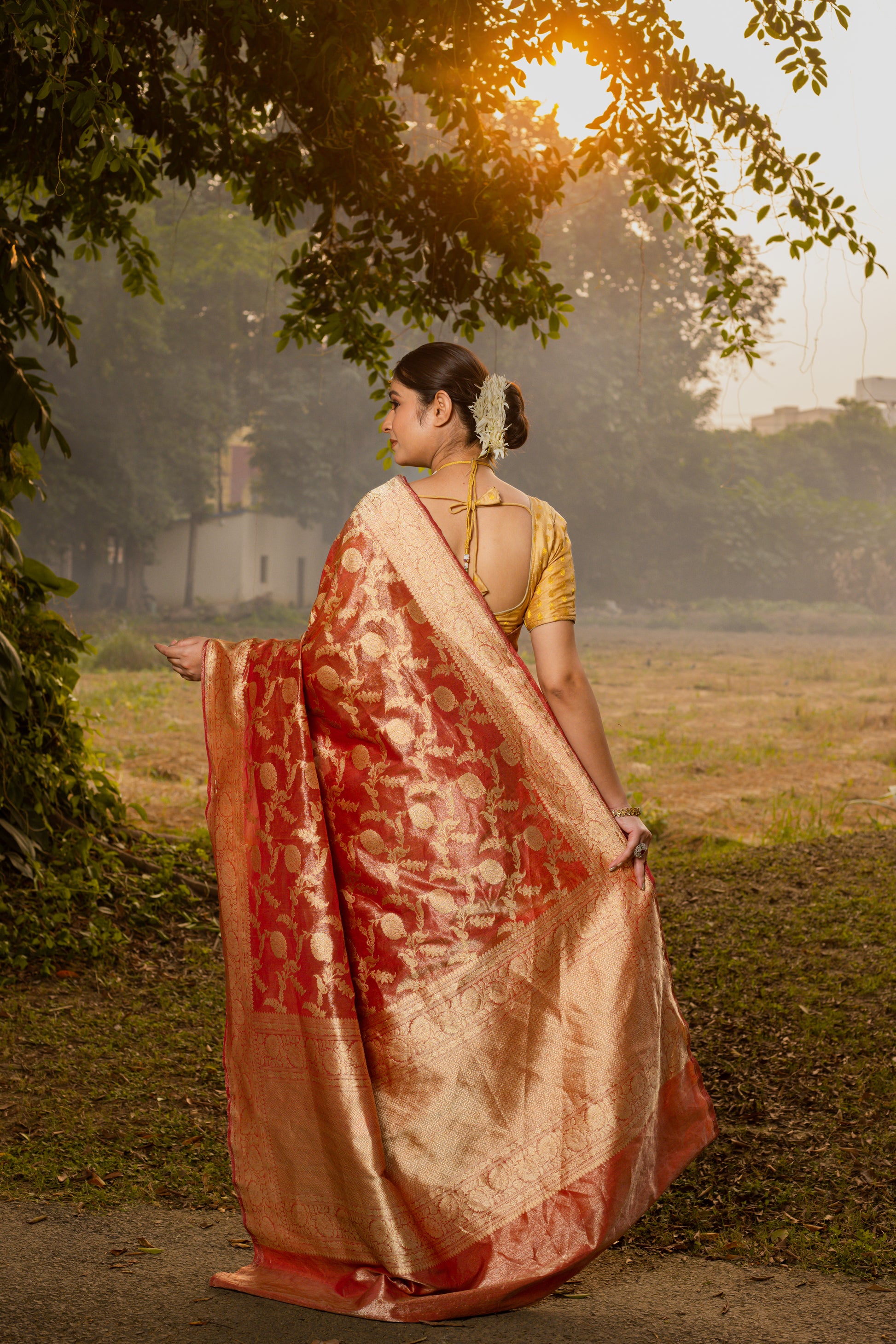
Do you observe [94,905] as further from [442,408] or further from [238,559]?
[238,559]

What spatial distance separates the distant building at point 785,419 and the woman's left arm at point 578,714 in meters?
45.8

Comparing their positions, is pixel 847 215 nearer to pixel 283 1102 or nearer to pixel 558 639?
pixel 558 639

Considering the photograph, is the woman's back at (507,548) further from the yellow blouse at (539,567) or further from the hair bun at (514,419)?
the hair bun at (514,419)

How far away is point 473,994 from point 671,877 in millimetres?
4346

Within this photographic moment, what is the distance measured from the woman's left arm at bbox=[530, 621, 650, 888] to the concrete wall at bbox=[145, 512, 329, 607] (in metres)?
32.5

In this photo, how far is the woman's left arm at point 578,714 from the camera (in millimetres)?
2693

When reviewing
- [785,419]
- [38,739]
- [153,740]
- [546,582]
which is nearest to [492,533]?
[546,582]

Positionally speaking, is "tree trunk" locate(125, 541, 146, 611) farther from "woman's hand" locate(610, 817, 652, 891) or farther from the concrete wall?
"woman's hand" locate(610, 817, 652, 891)

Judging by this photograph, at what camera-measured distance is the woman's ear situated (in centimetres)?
279

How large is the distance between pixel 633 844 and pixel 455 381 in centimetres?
113

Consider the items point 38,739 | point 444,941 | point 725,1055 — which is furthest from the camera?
point 38,739

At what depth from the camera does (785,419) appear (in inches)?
1945

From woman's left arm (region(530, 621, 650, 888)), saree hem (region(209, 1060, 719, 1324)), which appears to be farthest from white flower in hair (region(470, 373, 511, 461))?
saree hem (region(209, 1060, 719, 1324))

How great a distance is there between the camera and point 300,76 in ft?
17.6
